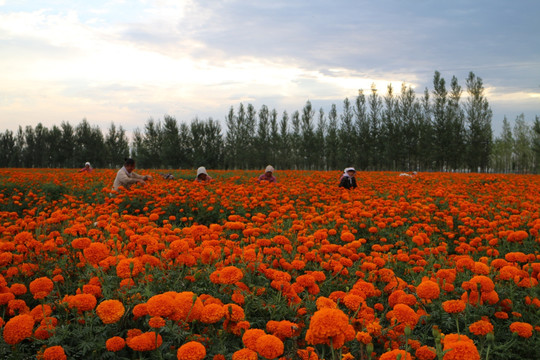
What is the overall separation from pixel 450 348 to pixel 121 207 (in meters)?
7.61

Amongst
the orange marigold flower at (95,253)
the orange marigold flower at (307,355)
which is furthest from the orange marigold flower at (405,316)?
the orange marigold flower at (95,253)

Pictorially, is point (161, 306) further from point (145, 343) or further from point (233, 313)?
point (233, 313)

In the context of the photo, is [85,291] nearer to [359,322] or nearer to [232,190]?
[359,322]

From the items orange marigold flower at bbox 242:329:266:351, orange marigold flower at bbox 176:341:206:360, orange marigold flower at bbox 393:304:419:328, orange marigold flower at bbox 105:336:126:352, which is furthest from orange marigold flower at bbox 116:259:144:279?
orange marigold flower at bbox 393:304:419:328

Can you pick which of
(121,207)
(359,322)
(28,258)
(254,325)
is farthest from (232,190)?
(359,322)

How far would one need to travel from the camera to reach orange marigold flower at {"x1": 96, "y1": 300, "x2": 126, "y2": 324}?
1.91 meters

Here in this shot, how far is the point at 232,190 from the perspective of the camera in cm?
815

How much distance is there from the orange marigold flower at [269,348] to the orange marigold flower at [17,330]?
1174 mm

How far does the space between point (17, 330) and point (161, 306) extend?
740 mm

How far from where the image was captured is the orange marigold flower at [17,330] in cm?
182

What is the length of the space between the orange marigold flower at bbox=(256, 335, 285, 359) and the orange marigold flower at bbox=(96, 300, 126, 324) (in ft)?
2.61

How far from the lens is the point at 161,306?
178 centimetres

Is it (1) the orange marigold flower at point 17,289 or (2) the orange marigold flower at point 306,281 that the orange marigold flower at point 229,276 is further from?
(1) the orange marigold flower at point 17,289

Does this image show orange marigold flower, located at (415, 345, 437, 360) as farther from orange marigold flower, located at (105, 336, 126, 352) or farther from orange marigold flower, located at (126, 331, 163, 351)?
orange marigold flower, located at (105, 336, 126, 352)
